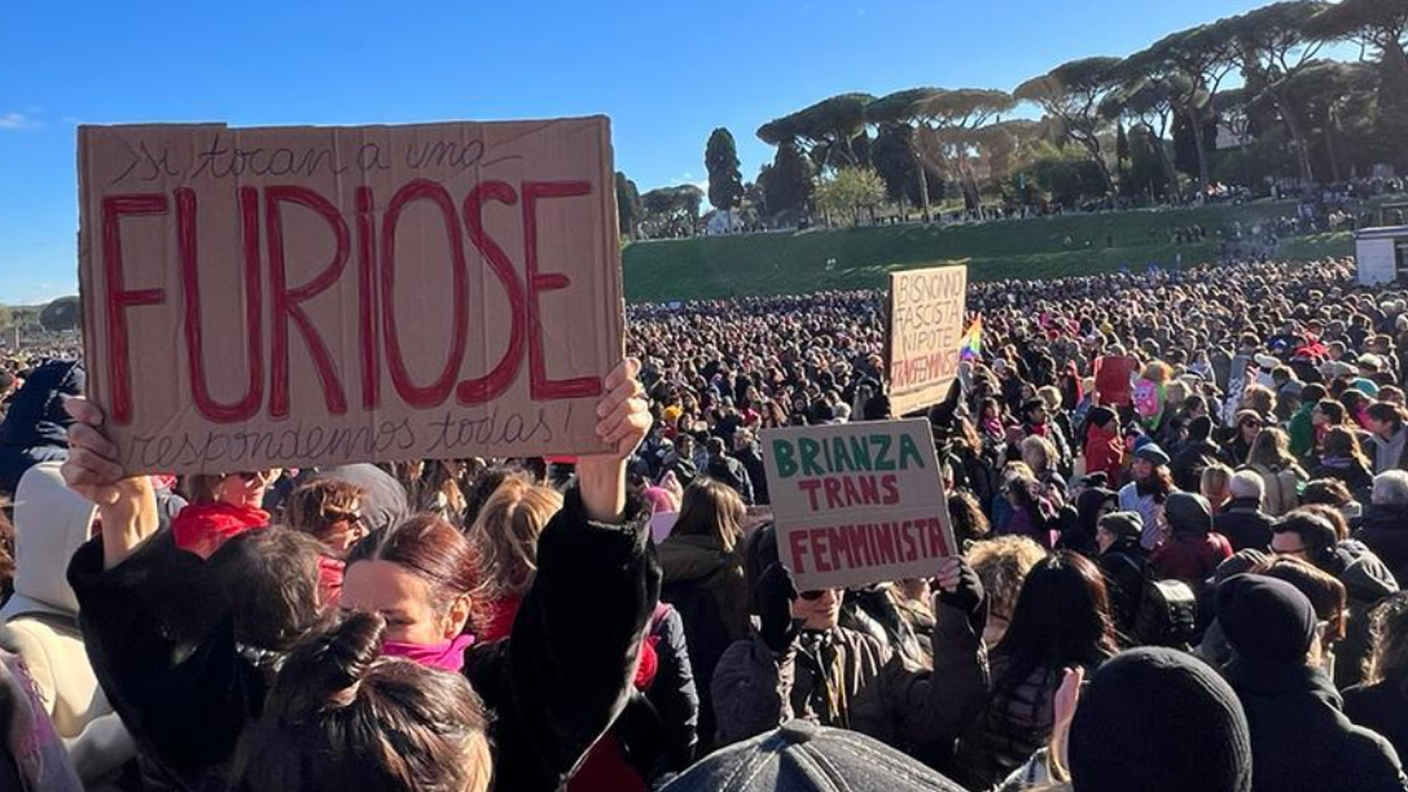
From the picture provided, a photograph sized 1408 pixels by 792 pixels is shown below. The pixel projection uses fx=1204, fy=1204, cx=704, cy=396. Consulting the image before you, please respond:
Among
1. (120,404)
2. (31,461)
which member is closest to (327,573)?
(120,404)

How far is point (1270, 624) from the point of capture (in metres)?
2.38

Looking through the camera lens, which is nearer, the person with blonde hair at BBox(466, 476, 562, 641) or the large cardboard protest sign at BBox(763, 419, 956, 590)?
the person with blonde hair at BBox(466, 476, 562, 641)

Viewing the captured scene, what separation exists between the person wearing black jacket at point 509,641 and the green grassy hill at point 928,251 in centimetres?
3994

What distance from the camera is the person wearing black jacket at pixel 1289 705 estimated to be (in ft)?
7.21

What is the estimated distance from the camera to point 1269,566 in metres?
3.39

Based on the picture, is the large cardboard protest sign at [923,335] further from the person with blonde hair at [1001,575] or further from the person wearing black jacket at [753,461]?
the person with blonde hair at [1001,575]

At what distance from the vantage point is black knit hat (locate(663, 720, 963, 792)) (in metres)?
1.19

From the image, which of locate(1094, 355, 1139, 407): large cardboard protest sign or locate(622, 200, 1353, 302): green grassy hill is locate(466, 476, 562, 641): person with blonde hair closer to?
locate(1094, 355, 1139, 407): large cardboard protest sign

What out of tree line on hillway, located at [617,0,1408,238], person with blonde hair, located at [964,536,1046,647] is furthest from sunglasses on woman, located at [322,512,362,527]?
tree line on hillway, located at [617,0,1408,238]

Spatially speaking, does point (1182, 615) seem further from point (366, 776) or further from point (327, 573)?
point (366, 776)

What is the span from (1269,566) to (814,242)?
65733mm

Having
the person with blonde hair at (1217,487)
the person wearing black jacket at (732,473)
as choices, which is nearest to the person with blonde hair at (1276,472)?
the person with blonde hair at (1217,487)

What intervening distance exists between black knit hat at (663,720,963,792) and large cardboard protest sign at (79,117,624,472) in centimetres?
62

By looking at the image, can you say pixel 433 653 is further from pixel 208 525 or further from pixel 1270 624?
pixel 1270 624
